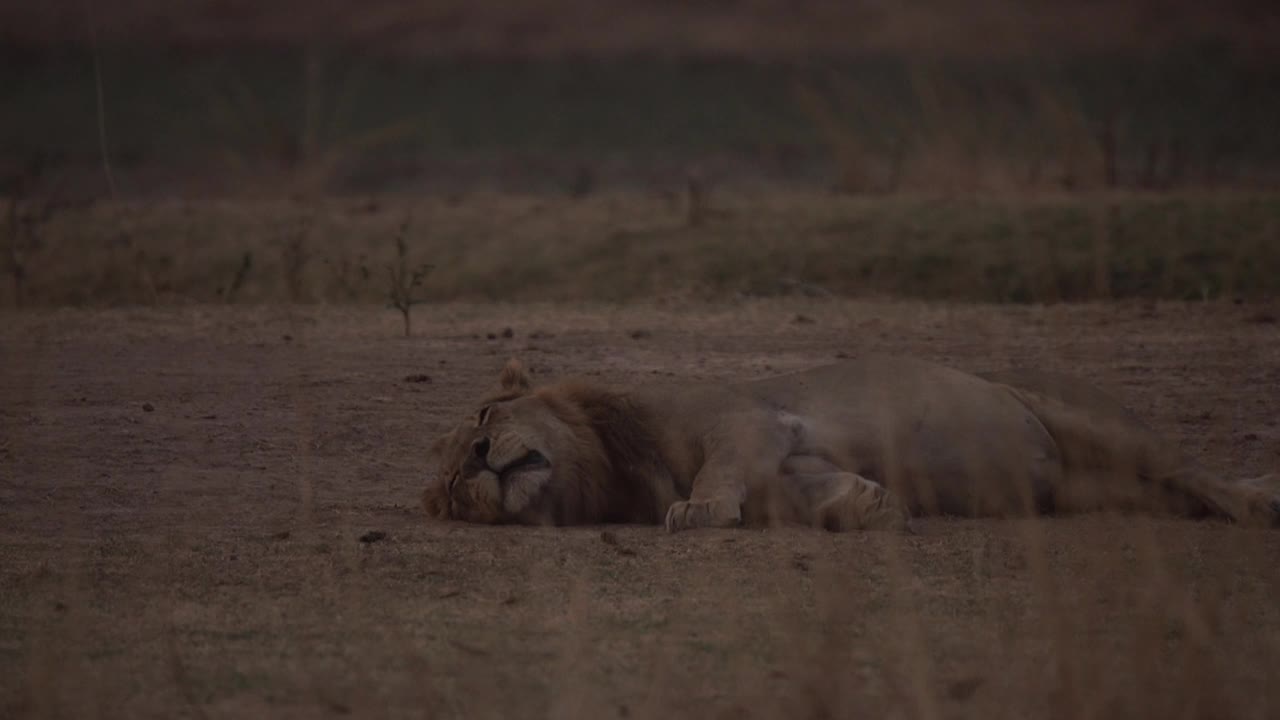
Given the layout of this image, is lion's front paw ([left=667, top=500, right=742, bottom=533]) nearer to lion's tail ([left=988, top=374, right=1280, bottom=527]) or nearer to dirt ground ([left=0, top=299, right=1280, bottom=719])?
dirt ground ([left=0, top=299, right=1280, bottom=719])

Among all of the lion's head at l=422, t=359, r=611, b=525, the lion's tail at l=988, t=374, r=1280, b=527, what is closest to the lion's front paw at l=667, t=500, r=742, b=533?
the lion's head at l=422, t=359, r=611, b=525

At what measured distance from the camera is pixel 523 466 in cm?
617

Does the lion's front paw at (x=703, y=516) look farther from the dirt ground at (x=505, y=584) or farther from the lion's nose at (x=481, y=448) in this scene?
the lion's nose at (x=481, y=448)

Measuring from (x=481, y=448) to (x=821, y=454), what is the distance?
1.09 metres

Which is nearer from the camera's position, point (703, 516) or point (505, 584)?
point (505, 584)

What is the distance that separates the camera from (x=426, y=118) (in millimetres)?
29734

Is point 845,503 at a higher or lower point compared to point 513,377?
lower

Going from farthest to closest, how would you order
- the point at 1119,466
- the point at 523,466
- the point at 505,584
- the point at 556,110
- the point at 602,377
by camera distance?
the point at 556,110 → the point at 602,377 → the point at 1119,466 → the point at 523,466 → the point at 505,584

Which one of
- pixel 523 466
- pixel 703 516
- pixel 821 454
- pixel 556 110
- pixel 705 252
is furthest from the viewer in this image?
pixel 556 110

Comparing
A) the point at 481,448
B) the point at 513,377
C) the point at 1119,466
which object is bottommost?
the point at 1119,466

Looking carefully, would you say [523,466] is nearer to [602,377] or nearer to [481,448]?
[481,448]

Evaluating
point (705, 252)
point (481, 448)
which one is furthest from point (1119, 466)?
point (705, 252)

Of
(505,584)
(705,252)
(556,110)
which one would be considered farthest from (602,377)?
(556,110)

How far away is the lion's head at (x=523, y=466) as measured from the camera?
6.13 m
